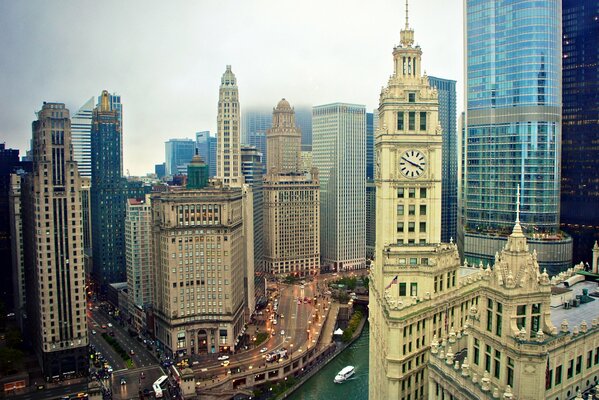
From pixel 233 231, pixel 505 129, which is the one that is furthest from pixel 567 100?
pixel 233 231

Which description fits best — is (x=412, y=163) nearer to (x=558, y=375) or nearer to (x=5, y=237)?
(x=558, y=375)

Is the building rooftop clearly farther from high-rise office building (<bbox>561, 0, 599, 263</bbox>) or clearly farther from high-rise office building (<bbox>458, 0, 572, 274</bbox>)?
high-rise office building (<bbox>561, 0, 599, 263</bbox>)

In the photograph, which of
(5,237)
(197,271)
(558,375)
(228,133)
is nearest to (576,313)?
(558,375)

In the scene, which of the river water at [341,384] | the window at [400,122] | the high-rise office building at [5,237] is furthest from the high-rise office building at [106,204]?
the window at [400,122]

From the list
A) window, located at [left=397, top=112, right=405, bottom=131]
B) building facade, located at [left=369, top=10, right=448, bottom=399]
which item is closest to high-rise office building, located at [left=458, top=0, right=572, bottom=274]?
building facade, located at [left=369, top=10, right=448, bottom=399]

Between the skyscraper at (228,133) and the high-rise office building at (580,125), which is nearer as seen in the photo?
the high-rise office building at (580,125)

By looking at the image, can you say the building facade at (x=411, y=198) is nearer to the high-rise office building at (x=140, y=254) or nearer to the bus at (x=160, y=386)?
the bus at (x=160, y=386)
